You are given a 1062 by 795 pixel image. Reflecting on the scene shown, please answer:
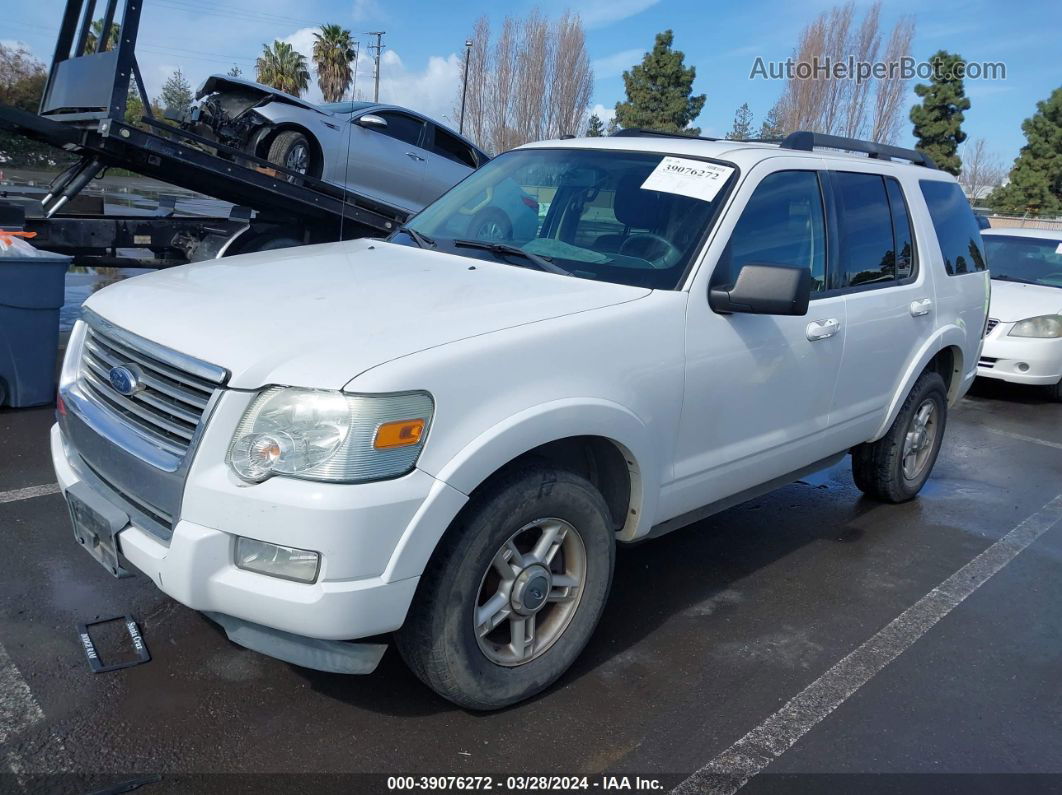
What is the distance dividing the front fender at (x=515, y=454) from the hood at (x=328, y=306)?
1.02 ft

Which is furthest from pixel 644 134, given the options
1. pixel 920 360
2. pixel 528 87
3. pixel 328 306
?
pixel 528 87

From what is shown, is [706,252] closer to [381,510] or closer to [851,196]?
[851,196]

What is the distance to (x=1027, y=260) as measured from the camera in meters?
9.89

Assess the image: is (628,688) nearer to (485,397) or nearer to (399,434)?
(485,397)

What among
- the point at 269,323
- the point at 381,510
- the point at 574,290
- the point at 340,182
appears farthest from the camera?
the point at 340,182

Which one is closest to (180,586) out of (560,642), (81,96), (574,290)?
(560,642)

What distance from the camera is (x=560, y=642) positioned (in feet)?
10.2

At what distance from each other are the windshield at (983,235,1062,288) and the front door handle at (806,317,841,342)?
6.65 m

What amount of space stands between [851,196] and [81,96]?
19.3 ft

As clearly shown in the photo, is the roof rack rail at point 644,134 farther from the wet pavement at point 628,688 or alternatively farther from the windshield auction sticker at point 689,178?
the wet pavement at point 628,688

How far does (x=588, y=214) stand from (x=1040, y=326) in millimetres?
6584

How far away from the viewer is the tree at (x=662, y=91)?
44.4 meters

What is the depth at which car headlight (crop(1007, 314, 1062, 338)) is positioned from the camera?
8484 mm

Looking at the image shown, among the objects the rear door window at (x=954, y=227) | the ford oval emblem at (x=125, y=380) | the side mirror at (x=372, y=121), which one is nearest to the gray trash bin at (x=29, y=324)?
the ford oval emblem at (x=125, y=380)
